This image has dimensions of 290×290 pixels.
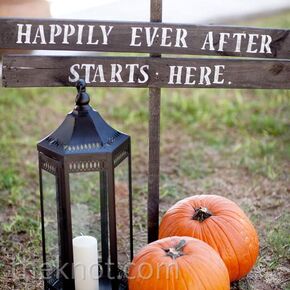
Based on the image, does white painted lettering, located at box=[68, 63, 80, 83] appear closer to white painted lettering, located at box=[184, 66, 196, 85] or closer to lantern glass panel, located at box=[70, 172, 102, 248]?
white painted lettering, located at box=[184, 66, 196, 85]

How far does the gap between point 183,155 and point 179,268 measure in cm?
229

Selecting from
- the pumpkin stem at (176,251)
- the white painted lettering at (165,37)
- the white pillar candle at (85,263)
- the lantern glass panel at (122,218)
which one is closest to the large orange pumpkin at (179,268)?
the pumpkin stem at (176,251)

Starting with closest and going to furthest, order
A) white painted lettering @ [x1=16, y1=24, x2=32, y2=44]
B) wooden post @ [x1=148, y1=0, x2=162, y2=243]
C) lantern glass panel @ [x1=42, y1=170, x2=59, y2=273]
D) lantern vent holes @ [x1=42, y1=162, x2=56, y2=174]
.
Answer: lantern vent holes @ [x1=42, y1=162, x2=56, y2=174] → white painted lettering @ [x1=16, y1=24, x2=32, y2=44] → wooden post @ [x1=148, y1=0, x2=162, y2=243] → lantern glass panel @ [x1=42, y1=170, x2=59, y2=273]

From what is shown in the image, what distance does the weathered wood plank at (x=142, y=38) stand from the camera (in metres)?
3.35

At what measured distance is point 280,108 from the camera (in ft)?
19.8

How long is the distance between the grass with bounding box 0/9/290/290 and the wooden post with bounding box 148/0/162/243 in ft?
1.13

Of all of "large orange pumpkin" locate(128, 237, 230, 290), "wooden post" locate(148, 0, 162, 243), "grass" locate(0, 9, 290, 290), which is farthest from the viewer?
"grass" locate(0, 9, 290, 290)

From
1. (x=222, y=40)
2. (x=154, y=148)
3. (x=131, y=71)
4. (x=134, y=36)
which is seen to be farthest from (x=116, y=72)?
(x=222, y=40)

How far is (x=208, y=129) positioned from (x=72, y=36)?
8.46 feet

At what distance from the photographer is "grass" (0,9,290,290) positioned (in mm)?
4004

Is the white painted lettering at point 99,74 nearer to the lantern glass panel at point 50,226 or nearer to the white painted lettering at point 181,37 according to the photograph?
the white painted lettering at point 181,37

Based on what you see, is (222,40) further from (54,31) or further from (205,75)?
(54,31)

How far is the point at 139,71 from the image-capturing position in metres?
3.46

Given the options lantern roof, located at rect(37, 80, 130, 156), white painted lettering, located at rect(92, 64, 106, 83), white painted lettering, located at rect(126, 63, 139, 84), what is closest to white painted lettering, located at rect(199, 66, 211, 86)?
white painted lettering, located at rect(126, 63, 139, 84)
